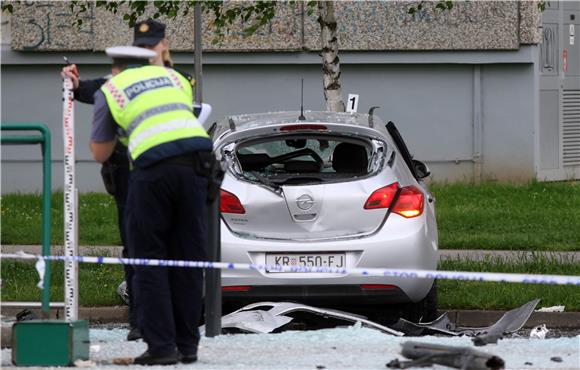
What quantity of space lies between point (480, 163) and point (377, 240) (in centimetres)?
1005

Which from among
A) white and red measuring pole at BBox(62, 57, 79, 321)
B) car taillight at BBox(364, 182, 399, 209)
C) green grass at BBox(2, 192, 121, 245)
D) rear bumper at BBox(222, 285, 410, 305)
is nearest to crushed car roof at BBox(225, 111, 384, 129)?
car taillight at BBox(364, 182, 399, 209)

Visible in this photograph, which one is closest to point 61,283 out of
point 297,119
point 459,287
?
point 297,119

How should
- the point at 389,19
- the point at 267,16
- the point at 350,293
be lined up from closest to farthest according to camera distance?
the point at 350,293 → the point at 267,16 → the point at 389,19

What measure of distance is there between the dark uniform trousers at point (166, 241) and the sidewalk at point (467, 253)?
16.5ft

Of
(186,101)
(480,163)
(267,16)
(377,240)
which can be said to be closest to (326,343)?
(377,240)

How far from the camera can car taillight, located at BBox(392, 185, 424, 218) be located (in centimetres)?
886

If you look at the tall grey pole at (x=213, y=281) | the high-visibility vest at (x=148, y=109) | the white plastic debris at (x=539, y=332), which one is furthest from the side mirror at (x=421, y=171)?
the high-visibility vest at (x=148, y=109)

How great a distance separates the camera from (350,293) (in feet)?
28.4

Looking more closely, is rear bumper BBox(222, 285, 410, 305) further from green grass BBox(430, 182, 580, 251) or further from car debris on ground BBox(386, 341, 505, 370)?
green grass BBox(430, 182, 580, 251)

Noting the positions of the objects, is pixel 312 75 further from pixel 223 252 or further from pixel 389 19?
pixel 223 252

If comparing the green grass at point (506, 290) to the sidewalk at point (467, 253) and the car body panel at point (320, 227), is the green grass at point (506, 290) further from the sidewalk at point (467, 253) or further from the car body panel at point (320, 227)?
the car body panel at point (320, 227)

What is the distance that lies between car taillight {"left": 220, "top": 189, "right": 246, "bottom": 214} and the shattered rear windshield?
0.26 m

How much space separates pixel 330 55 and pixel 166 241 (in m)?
6.08

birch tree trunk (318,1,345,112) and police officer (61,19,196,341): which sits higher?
birch tree trunk (318,1,345,112)
